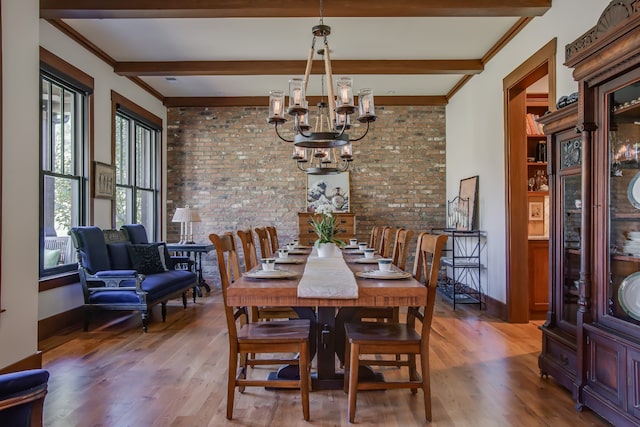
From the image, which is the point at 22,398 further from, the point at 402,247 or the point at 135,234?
the point at 135,234

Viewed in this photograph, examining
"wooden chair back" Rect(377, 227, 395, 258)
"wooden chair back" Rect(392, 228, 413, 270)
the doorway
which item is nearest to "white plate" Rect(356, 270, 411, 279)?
"wooden chair back" Rect(392, 228, 413, 270)

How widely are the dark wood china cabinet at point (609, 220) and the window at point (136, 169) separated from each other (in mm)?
5301

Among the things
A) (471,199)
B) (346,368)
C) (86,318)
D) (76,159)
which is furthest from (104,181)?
(471,199)

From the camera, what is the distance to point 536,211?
5.23 metres

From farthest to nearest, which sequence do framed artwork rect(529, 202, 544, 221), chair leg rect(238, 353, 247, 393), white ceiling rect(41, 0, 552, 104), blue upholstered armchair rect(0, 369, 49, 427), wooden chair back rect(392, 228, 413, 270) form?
framed artwork rect(529, 202, 544, 221)
white ceiling rect(41, 0, 552, 104)
wooden chair back rect(392, 228, 413, 270)
chair leg rect(238, 353, 247, 393)
blue upholstered armchair rect(0, 369, 49, 427)

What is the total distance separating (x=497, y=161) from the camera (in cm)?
511

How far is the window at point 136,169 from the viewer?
6.00 metres

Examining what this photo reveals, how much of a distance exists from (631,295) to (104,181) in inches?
206

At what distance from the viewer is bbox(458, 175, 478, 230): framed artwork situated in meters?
5.77

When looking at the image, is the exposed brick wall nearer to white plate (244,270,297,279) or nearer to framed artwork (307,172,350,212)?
framed artwork (307,172,350,212)

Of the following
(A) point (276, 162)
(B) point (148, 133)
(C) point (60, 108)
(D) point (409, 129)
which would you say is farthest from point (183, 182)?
(D) point (409, 129)

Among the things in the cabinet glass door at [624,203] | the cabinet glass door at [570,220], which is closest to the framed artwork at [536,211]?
the cabinet glass door at [570,220]

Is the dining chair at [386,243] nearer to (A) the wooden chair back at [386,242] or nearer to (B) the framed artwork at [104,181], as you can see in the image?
(A) the wooden chair back at [386,242]

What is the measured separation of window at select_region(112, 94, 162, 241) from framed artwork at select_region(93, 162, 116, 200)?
434 millimetres
